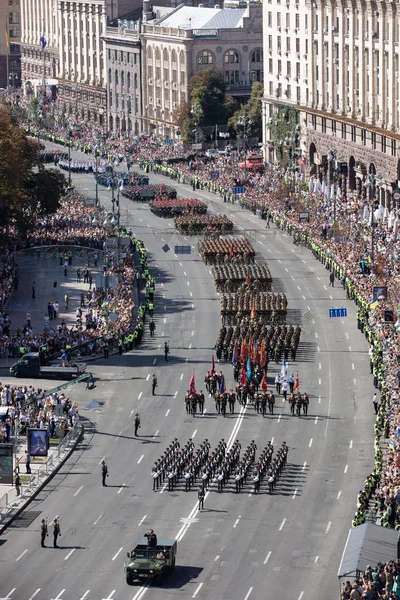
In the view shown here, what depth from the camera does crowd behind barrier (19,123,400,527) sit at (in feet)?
271

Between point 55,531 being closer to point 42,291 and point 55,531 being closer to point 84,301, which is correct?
point 84,301

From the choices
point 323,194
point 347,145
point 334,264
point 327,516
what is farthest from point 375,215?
point 327,516

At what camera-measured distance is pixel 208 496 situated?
82.1m

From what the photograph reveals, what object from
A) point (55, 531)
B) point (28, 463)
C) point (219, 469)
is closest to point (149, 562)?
point (55, 531)

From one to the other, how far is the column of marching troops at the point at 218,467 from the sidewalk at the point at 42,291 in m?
28.4

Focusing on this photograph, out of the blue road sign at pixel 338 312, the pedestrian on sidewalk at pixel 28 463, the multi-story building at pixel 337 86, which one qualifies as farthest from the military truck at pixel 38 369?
the multi-story building at pixel 337 86

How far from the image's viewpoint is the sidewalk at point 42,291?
125188mm

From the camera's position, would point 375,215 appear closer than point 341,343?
No

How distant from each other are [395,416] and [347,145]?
8429 cm

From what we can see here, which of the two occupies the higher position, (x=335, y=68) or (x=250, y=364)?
(x=335, y=68)

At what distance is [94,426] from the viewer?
313 feet

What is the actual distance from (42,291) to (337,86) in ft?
163

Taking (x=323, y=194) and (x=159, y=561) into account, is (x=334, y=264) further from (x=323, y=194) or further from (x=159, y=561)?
(x=159, y=561)

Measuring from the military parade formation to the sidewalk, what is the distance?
28.5 meters
